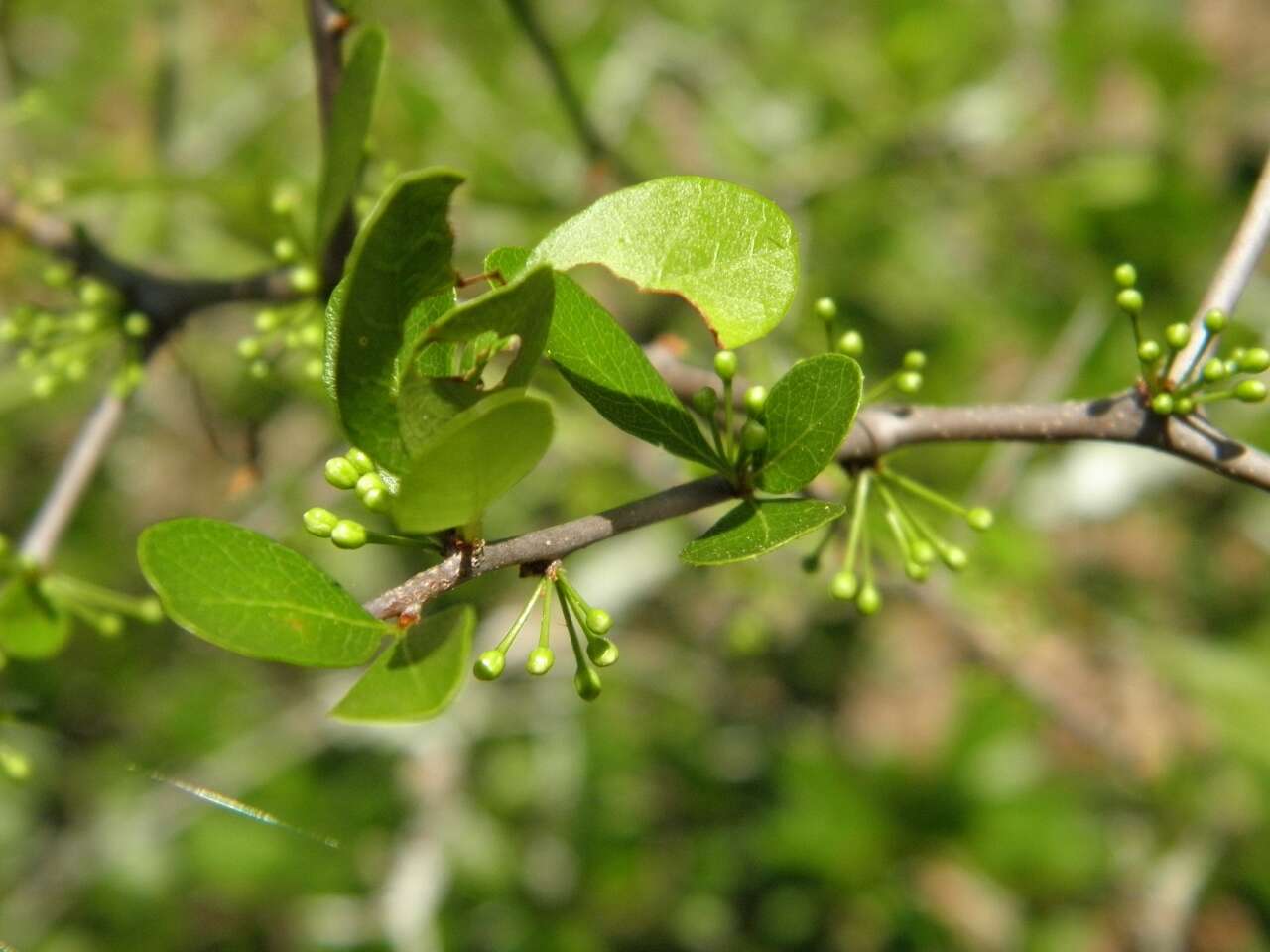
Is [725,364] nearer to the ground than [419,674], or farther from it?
farther from it

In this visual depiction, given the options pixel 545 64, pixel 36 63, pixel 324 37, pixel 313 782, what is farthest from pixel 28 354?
pixel 36 63

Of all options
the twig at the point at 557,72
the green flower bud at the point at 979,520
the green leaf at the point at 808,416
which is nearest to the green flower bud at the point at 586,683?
the green leaf at the point at 808,416

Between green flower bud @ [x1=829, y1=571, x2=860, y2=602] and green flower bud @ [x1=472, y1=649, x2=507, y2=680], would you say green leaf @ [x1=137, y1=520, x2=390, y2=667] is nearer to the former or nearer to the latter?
green flower bud @ [x1=472, y1=649, x2=507, y2=680]

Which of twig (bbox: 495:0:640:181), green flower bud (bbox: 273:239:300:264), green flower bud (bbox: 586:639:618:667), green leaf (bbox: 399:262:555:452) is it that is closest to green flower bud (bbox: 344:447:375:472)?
green leaf (bbox: 399:262:555:452)

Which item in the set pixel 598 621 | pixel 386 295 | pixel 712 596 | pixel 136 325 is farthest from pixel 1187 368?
pixel 712 596

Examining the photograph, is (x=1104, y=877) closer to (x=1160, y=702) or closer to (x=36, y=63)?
(x=1160, y=702)

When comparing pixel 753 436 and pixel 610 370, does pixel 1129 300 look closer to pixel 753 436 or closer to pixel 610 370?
pixel 753 436

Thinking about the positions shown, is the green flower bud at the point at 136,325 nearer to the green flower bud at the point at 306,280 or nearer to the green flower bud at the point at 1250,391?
the green flower bud at the point at 306,280
